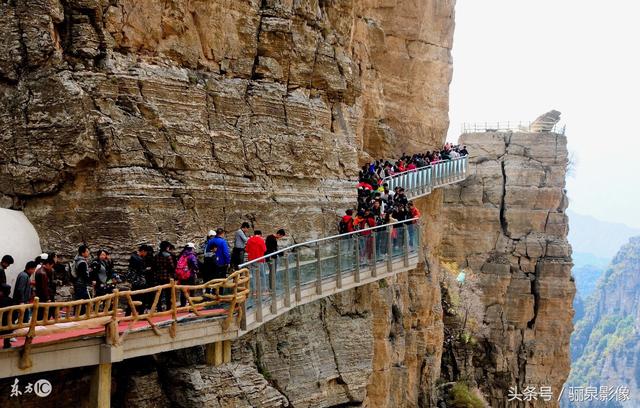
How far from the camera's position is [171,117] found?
1825 centimetres

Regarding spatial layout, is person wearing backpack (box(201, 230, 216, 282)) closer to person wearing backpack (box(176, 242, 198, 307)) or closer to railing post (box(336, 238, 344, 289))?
person wearing backpack (box(176, 242, 198, 307))

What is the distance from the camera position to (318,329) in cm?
2142

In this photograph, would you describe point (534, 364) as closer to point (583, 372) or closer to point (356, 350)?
point (356, 350)

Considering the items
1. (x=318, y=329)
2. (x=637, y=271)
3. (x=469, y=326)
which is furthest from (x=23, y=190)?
(x=637, y=271)

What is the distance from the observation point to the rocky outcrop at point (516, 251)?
4834cm

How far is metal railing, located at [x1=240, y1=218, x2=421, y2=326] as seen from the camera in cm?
1675

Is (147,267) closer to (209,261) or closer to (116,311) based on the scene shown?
(209,261)

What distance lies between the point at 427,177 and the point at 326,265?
12438mm

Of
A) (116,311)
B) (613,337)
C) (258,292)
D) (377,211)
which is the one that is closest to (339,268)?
(377,211)

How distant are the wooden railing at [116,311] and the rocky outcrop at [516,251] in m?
33.0

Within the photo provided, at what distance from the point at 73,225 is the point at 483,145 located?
38.9 meters

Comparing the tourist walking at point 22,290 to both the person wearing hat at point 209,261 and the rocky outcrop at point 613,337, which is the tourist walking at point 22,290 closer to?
the person wearing hat at point 209,261

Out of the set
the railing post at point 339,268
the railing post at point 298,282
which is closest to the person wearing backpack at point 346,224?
the railing post at point 339,268

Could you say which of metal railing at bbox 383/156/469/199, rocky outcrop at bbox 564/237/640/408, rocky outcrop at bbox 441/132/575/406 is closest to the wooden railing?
metal railing at bbox 383/156/469/199
